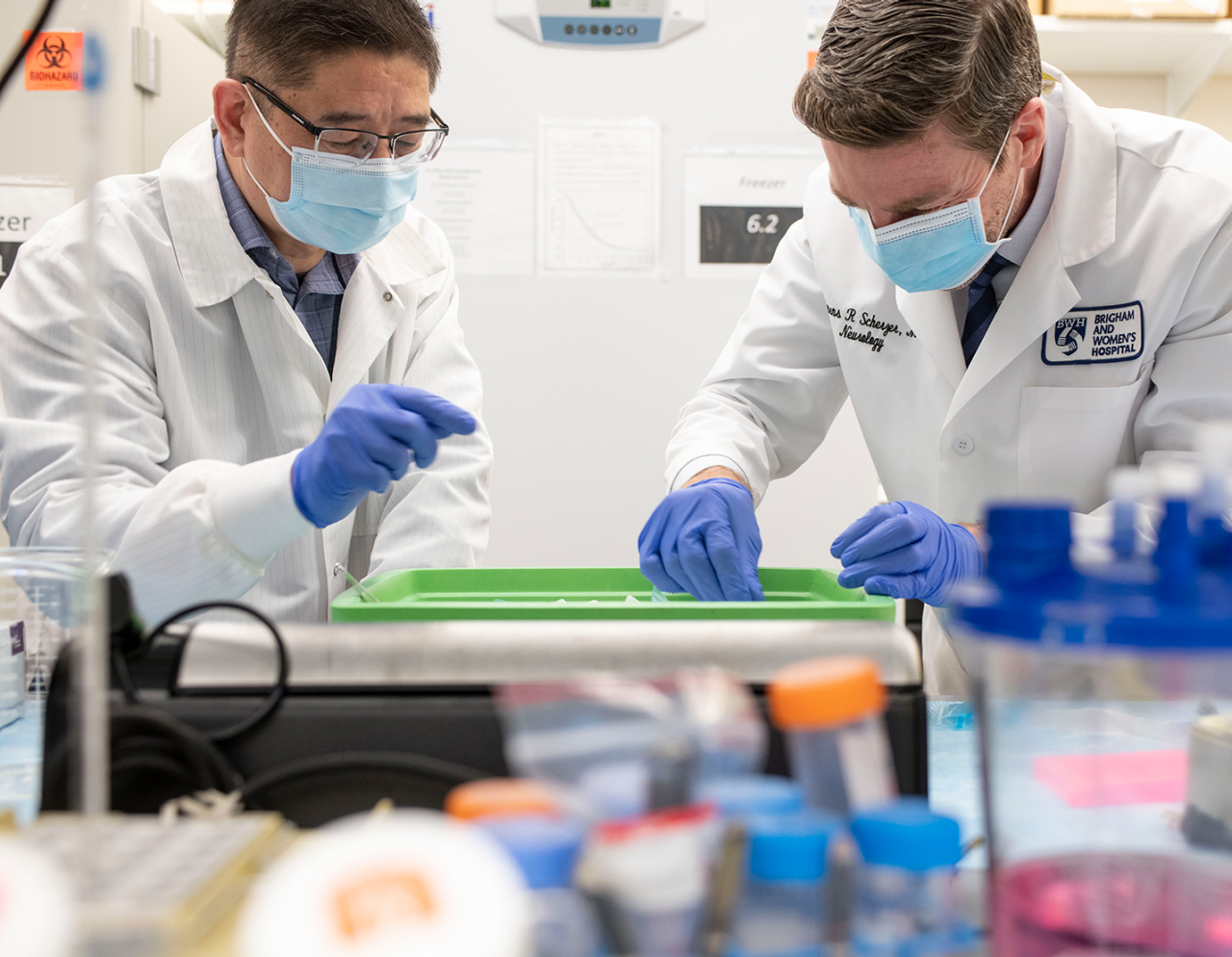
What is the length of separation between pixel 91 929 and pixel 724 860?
0.22 m

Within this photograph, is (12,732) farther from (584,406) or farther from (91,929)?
(584,406)

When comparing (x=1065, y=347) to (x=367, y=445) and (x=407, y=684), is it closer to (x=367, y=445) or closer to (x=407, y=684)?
(x=367, y=445)

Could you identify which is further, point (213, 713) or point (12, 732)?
point (12, 732)

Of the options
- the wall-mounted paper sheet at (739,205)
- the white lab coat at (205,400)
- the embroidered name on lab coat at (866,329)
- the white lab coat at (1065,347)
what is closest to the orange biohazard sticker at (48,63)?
the white lab coat at (205,400)

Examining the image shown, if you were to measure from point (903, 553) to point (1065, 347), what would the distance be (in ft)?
1.41

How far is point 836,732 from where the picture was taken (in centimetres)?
39

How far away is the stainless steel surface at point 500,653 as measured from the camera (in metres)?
0.51

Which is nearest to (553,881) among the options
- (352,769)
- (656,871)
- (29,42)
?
(656,871)

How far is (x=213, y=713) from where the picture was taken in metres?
0.50

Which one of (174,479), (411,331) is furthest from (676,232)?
(174,479)

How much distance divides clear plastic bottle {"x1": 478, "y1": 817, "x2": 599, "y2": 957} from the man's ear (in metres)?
1.17

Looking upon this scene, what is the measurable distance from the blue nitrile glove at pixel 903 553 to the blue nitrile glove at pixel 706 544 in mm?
116

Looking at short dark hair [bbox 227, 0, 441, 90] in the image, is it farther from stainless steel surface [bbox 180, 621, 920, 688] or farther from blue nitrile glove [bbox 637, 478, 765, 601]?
stainless steel surface [bbox 180, 621, 920, 688]

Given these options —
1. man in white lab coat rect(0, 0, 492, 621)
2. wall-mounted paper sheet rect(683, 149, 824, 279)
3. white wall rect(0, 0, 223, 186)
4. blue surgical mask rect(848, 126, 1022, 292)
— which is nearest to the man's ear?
man in white lab coat rect(0, 0, 492, 621)
